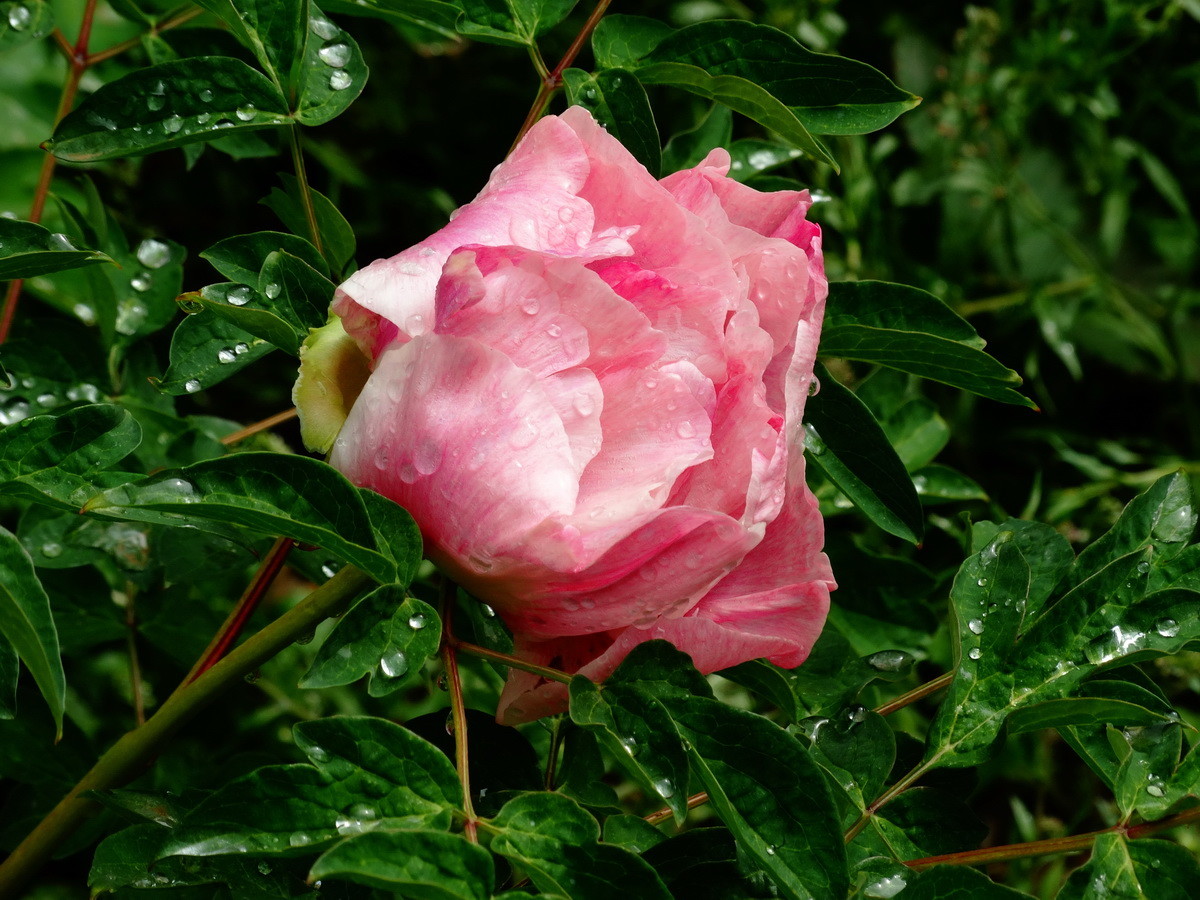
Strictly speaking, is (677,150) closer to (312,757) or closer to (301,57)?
(301,57)

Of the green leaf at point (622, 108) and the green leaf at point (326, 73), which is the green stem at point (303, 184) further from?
the green leaf at point (622, 108)

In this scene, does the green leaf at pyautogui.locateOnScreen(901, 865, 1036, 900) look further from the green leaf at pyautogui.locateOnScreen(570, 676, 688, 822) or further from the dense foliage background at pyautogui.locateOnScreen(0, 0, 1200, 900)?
the green leaf at pyautogui.locateOnScreen(570, 676, 688, 822)

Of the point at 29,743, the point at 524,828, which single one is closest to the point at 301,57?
the point at 524,828

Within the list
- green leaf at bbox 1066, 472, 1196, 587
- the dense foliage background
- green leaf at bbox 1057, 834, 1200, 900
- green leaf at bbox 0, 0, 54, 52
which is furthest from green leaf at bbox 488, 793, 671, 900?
green leaf at bbox 0, 0, 54, 52

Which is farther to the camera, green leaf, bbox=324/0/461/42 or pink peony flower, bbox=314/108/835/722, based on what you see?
green leaf, bbox=324/0/461/42

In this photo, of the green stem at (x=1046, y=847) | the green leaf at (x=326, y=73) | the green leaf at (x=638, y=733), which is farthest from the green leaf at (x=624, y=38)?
the green stem at (x=1046, y=847)

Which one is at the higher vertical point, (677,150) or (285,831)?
(677,150)

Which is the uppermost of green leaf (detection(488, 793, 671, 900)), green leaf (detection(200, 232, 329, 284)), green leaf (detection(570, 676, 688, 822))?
green leaf (detection(200, 232, 329, 284))
